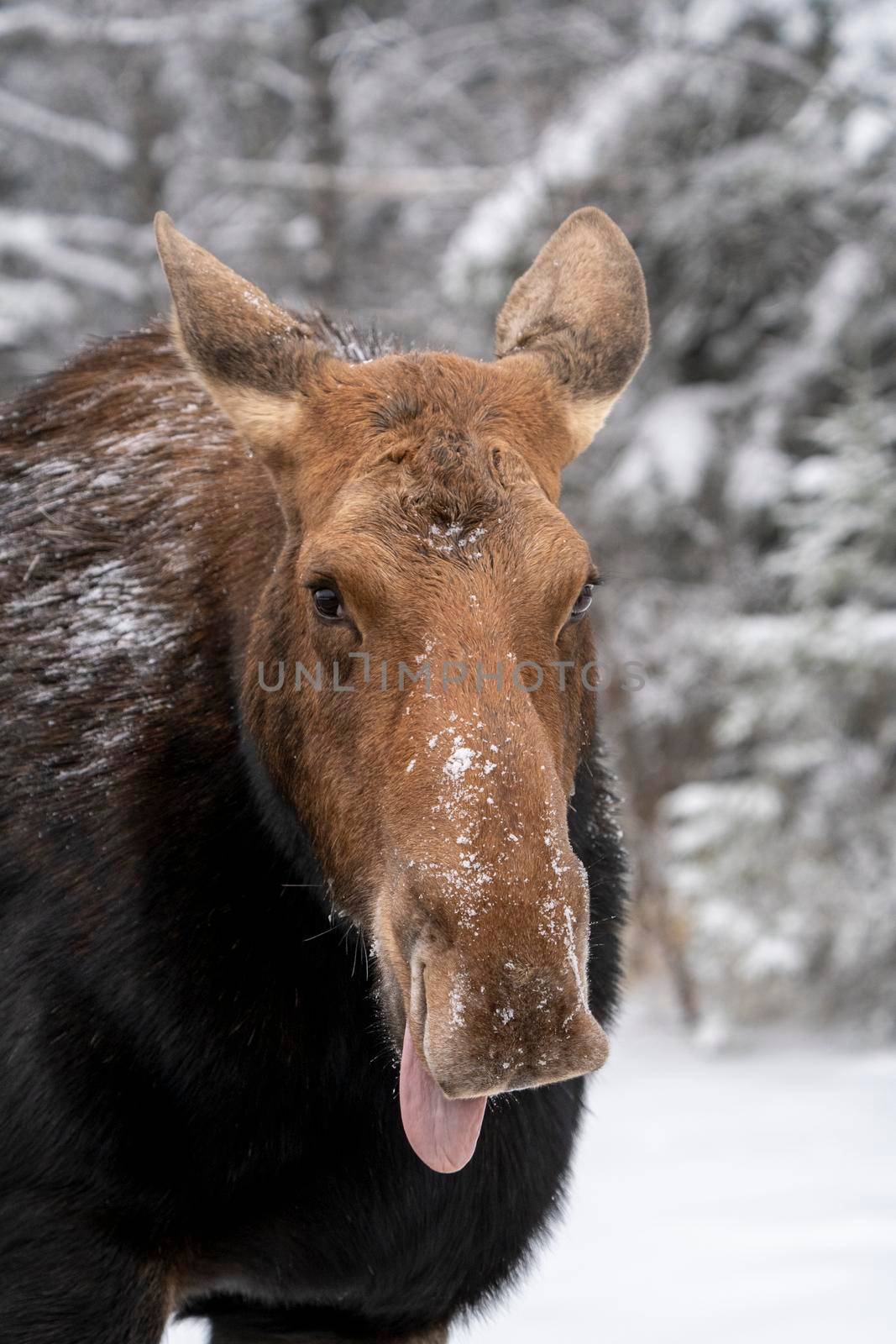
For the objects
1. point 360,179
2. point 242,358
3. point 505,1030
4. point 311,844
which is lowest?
point 505,1030

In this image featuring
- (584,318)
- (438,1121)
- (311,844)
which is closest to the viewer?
(438,1121)

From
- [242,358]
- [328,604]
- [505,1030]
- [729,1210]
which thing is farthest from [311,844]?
[729,1210]

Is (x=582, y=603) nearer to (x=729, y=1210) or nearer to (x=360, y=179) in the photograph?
(x=729, y=1210)

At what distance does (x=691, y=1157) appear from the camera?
23.2ft

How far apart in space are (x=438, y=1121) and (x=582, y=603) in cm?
105

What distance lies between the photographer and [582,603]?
2803 millimetres

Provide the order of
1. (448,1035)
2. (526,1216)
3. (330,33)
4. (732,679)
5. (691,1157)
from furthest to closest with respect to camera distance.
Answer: (330,33) → (732,679) → (691,1157) → (526,1216) → (448,1035)

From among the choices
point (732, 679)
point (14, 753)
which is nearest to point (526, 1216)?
point (14, 753)

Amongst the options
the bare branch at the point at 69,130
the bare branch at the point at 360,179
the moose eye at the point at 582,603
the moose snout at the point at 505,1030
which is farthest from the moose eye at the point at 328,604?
the bare branch at the point at 69,130

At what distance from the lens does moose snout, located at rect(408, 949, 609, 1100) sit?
214 cm

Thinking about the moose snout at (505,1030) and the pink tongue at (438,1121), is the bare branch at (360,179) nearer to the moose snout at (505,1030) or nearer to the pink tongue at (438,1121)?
the pink tongue at (438,1121)

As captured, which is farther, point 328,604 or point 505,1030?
point 328,604

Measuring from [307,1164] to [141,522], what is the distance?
5.52 feet

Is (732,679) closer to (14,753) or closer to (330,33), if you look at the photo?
(14,753)
